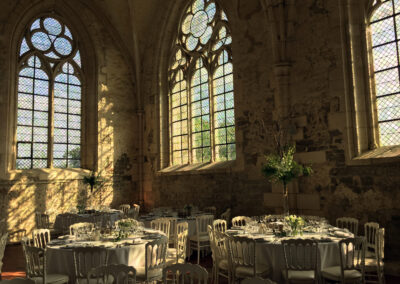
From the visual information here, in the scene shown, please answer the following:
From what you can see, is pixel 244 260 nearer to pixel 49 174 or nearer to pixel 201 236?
pixel 201 236

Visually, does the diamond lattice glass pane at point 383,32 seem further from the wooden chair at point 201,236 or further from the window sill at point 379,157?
the wooden chair at point 201,236

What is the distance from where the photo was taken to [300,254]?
4707 millimetres

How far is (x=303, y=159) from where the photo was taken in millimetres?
8008

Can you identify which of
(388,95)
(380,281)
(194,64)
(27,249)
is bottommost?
(380,281)

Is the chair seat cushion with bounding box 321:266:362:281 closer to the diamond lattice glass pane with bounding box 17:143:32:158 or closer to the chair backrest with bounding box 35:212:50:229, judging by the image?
the chair backrest with bounding box 35:212:50:229

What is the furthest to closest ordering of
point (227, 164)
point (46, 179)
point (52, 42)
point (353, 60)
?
point (52, 42), point (46, 179), point (227, 164), point (353, 60)

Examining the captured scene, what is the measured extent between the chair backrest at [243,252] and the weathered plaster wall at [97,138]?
7439 millimetres

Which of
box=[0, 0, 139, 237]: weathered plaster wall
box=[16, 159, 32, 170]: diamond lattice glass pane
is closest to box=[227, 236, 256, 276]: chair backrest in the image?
box=[0, 0, 139, 237]: weathered plaster wall

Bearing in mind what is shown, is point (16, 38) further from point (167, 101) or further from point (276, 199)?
point (276, 199)

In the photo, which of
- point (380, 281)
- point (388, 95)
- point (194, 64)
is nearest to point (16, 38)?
point (194, 64)

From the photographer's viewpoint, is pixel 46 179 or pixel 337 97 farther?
pixel 46 179

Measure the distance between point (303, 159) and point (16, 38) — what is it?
369 inches

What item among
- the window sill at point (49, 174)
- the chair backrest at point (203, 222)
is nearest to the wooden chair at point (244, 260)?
the chair backrest at point (203, 222)

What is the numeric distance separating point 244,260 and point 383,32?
5640 millimetres
